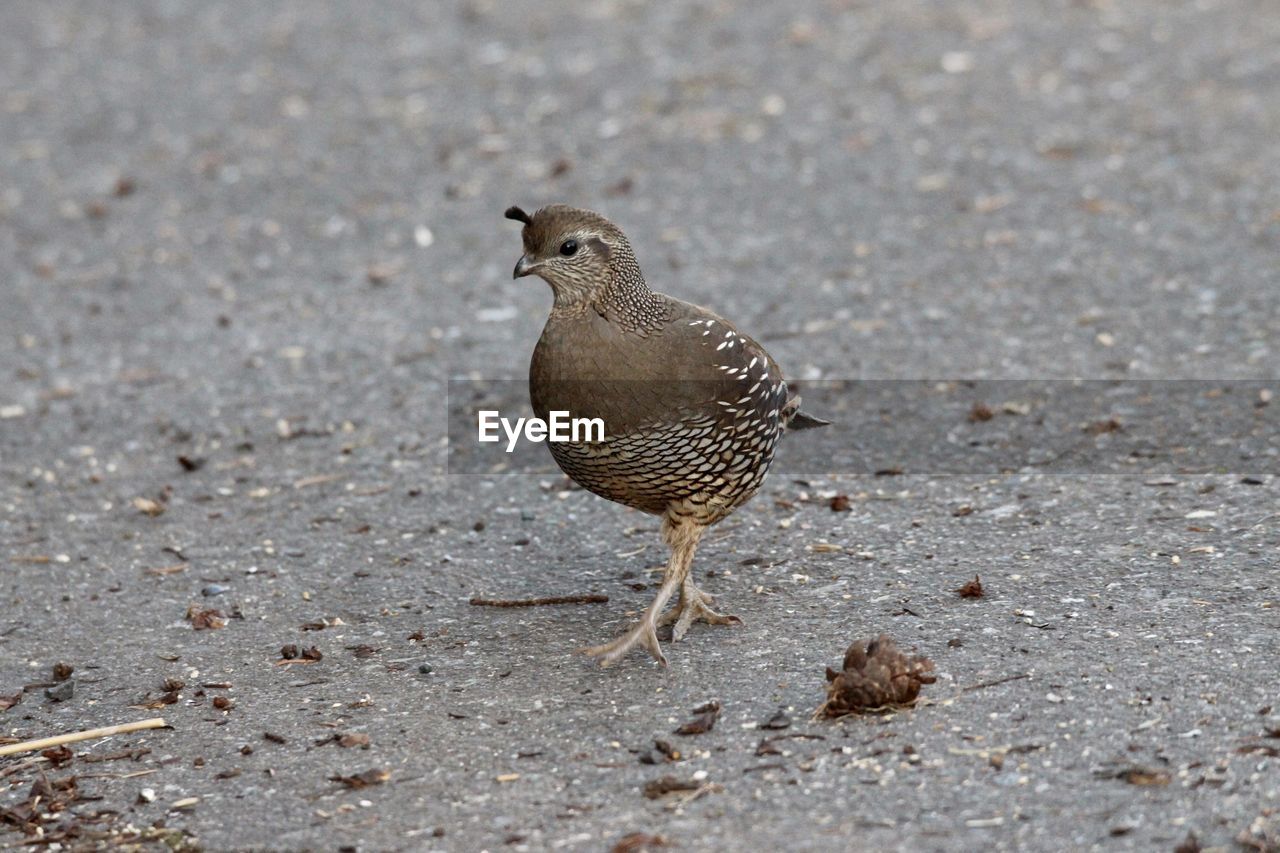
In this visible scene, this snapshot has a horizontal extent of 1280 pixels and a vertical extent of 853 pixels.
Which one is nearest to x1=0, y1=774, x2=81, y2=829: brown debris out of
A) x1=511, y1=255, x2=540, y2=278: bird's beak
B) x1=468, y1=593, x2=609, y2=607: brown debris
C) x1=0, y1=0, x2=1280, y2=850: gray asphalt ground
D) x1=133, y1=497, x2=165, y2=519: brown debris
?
x1=0, y1=0, x2=1280, y2=850: gray asphalt ground

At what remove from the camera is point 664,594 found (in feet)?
16.7

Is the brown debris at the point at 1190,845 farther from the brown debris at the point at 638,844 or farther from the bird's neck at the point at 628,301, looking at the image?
the bird's neck at the point at 628,301

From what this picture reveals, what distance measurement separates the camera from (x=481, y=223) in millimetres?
9562

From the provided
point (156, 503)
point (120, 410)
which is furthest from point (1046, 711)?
point (120, 410)

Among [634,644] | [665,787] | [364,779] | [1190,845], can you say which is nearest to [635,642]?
[634,644]

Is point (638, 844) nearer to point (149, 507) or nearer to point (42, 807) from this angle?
point (42, 807)

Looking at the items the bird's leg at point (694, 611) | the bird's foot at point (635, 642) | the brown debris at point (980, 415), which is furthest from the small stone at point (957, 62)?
the bird's foot at point (635, 642)

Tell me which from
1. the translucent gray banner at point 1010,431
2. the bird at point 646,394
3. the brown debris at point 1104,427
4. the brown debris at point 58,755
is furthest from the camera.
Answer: the brown debris at point 1104,427

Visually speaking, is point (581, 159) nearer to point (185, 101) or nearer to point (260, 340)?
point (260, 340)

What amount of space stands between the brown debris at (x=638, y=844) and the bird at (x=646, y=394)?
1.14 metres

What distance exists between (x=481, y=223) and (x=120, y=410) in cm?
267

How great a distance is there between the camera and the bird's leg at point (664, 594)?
16.5 feet

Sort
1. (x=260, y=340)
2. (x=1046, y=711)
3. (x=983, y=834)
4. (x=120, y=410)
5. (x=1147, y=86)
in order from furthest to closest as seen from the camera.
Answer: (x=1147, y=86) → (x=260, y=340) → (x=120, y=410) → (x=1046, y=711) → (x=983, y=834)

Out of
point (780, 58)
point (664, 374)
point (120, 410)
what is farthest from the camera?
point (780, 58)
